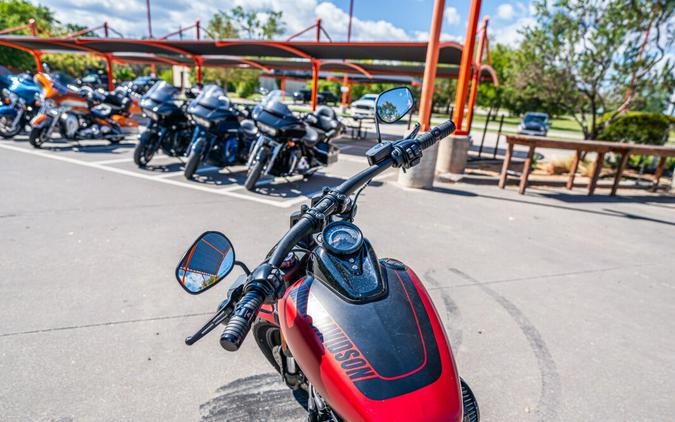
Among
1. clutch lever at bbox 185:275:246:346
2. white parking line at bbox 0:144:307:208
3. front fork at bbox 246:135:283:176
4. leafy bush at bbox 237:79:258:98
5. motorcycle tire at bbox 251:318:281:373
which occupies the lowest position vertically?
white parking line at bbox 0:144:307:208

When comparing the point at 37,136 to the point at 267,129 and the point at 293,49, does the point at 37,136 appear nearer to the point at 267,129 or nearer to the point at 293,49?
the point at 267,129

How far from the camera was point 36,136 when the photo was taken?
29.5ft


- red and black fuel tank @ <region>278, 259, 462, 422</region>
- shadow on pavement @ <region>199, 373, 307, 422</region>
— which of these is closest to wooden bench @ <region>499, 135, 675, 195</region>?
shadow on pavement @ <region>199, 373, 307, 422</region>

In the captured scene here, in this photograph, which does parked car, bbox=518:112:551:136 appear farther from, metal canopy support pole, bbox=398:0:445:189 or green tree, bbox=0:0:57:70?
green tree, bbox=0:0:57:70

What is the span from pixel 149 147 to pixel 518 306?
7.27m

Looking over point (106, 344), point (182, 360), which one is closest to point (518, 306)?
point (182, 360)

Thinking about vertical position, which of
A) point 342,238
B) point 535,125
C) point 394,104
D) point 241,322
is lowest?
point 241,322

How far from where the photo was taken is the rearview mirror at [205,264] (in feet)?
5.11

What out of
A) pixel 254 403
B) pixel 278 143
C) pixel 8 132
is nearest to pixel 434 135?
pixel 254 403

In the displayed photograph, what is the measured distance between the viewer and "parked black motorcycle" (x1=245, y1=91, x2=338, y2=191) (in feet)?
22.5

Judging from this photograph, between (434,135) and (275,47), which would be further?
(275,47)

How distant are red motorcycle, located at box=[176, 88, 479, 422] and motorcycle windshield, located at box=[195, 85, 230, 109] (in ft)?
Result: 20.8

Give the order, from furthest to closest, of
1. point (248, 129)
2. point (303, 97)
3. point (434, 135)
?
point (303, 97) → point (248, 129) → point (434, 135)

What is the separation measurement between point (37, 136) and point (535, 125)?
24.0 meters
